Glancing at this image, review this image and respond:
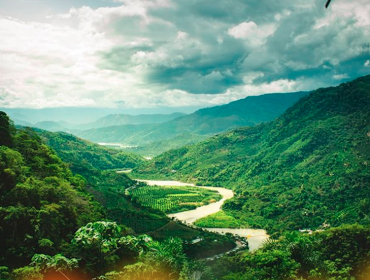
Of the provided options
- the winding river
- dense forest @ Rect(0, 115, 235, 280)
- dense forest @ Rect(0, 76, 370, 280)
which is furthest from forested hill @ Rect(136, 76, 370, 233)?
dense forest @ Rect(0, 115, 235, 280)

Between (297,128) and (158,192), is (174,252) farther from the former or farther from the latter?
(297,128)

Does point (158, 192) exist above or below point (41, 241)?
below

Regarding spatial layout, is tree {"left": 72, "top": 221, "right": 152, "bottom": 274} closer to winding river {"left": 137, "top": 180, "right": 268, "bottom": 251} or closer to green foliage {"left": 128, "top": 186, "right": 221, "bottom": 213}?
winding river {"left": 137, "top": 180, "right": 268, "bottom": 251}

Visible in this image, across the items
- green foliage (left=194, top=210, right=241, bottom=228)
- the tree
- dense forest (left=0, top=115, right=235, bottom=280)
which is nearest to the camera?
dense forest (left=0, top=115, right=235, bottom=280)

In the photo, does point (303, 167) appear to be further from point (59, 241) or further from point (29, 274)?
point (29, 274)

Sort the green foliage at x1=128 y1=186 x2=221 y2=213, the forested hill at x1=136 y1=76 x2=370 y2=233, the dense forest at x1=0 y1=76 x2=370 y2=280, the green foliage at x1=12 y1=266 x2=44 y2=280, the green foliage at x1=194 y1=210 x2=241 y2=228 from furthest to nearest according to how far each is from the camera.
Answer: the green foliage at x1=128 y1=186 x2=221 y2=213 < the forested hill at x1=136 y1=76 x2=370 y2=233 < the green foliage at x1=194 y1=210 x2=241 y2=228 < the dense forest at x1=0 y1=76 x2=370 y2=280 < the green foliage at x1=12 y1=266 x2=44 y2=280

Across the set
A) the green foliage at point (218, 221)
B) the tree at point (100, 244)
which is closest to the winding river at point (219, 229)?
the green foliage at point (218, 221)

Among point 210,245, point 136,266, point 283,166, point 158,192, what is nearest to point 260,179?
point 283,166
